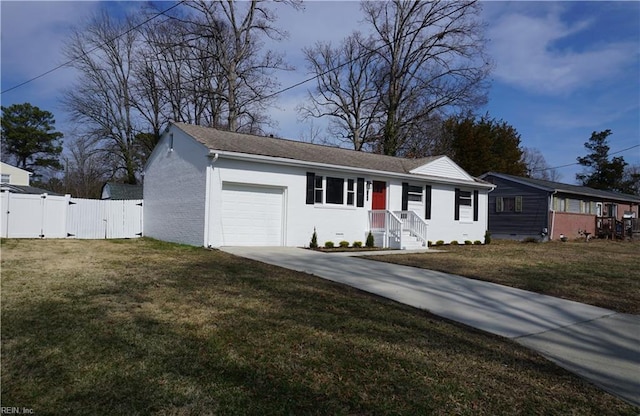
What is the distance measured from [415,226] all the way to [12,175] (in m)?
32.8

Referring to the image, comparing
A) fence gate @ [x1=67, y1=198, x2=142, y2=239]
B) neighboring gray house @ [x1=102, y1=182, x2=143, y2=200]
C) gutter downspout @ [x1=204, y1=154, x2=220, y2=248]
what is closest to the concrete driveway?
gutter downspout @ [x1=204, y1=154, x2=220, y2=248]

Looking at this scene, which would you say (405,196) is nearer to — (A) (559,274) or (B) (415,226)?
(B) (415,226)

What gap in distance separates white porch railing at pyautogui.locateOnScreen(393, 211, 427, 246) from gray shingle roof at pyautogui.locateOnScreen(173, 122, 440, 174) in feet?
6.91

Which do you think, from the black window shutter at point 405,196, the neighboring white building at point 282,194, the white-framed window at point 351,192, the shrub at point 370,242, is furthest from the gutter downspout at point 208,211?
the black window shutter at point 405,196

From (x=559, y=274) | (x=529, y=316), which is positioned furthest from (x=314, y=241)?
(x=529, y=316)

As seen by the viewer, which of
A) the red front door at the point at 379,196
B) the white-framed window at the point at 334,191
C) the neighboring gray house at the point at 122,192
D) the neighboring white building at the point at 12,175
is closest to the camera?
the white-framed window at the point at 334,191

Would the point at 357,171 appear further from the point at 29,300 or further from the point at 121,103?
the point at 121,103

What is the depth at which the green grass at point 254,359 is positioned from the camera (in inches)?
116

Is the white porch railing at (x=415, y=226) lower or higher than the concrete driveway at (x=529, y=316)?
higher

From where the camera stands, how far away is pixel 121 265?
333 inches

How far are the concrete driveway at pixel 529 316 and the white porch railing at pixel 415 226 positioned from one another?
5865mm

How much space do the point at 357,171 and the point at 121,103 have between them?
80.5 ft

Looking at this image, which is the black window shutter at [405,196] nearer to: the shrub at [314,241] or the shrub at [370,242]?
the shrub at [370,242]

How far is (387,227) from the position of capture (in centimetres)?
1534
